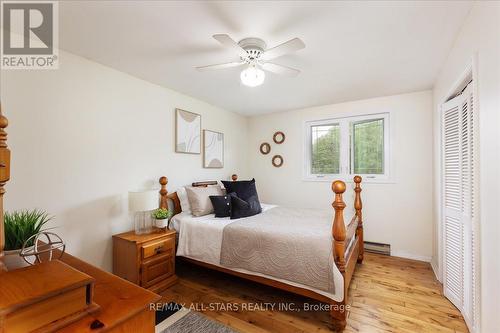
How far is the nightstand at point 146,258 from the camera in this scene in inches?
92.5

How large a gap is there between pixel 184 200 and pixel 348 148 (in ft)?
8.95

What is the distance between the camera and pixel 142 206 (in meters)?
2.45

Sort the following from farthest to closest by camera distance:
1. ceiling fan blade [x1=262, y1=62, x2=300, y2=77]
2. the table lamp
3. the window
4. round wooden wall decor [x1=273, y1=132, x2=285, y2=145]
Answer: round wooden wall decor [x1=273, y1=132, x2=285, y2=145] → the window → the table lamp → ceiling fan blade [x1=262, y1=62, x2=300, y2=77]

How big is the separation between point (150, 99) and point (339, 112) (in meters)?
2.92

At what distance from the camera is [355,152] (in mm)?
3842

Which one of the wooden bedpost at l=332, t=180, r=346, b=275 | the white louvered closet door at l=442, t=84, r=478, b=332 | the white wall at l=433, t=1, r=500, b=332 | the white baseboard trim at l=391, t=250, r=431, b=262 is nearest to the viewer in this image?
the white wall at l=433, t=1, r=500, b=332

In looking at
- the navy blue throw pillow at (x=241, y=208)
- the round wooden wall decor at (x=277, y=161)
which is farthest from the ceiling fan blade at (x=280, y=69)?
the round wooden wall decor at (x=277, y=161)

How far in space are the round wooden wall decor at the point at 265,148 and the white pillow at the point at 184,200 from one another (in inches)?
77.1

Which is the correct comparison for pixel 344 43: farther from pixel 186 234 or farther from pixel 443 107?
pixel 186 234

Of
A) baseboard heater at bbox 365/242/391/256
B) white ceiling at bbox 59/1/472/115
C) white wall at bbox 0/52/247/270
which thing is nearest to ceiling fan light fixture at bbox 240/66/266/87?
white ceiling at bbox 59/1/472/115

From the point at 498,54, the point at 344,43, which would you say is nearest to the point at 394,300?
the point at 498,54

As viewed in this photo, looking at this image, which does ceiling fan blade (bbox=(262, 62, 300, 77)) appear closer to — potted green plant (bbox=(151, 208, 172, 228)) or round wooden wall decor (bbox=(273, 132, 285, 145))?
potted green plant (bbox=(151, 208, 172, 228))

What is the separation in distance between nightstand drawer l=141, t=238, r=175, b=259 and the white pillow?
524 millimetres

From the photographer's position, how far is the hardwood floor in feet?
6.40
